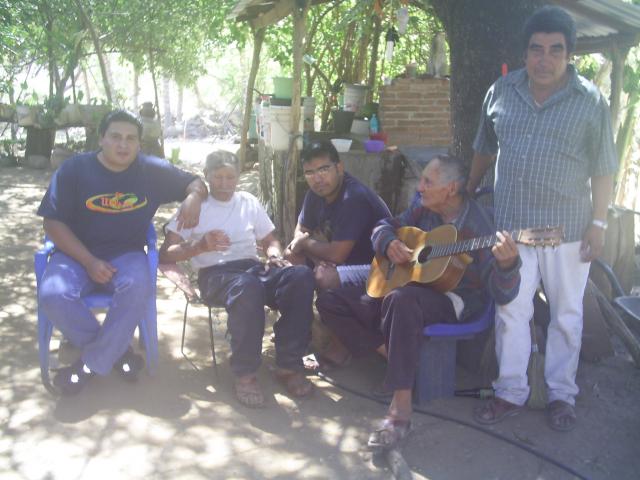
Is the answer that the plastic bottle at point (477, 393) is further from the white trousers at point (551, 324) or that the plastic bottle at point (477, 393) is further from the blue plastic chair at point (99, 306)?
the blue plastic chair at point (99, 306)

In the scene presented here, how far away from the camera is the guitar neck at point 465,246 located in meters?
2.91

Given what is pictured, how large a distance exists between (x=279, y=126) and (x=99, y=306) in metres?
3.08

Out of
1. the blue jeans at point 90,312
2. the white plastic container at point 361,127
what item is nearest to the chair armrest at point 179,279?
the blue jeans at point 90,312

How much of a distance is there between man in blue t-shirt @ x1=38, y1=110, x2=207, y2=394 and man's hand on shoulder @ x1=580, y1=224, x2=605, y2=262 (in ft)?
6.64

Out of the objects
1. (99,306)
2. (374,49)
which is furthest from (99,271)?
(374,49)

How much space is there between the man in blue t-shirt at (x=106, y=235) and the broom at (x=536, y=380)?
1.94 metres

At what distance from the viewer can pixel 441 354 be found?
10.9 ft

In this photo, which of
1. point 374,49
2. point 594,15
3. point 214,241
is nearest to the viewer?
point 214,241

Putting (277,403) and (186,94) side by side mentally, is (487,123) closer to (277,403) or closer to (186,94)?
(277,403)

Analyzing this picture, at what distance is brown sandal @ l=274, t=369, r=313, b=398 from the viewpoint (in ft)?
11.5

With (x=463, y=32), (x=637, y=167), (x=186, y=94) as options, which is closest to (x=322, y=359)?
(x=463, y=32)

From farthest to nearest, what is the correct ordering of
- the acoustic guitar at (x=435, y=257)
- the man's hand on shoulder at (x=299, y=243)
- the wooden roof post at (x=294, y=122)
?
the wooden roof post at (x=294, y=122), the man's hand on shoulder at (x=299, y=243), the acoustic guitar at (x=435, y=257)

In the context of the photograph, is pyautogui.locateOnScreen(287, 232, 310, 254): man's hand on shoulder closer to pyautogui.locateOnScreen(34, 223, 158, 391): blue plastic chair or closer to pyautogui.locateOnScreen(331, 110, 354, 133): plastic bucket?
pyautogui.locateOnScreen(34, 223, 158, 391): blue plastic chair

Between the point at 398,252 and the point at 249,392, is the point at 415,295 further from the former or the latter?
the point at 249,392
